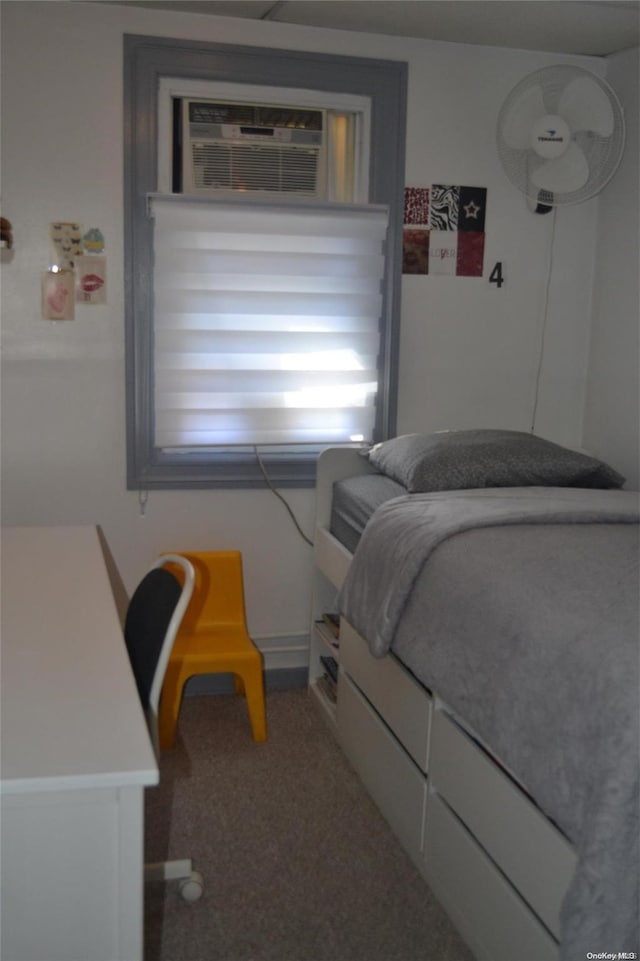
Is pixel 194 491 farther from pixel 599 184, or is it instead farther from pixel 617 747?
pixel 617 747

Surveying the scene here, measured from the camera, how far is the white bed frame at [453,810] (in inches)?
70.9

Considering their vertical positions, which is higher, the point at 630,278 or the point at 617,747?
the point at 630,278

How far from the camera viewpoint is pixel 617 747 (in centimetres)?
153

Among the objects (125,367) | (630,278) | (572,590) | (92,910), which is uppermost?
(630,278)

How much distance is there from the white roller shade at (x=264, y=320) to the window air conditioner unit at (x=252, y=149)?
10 cm

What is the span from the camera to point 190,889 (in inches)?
88.7

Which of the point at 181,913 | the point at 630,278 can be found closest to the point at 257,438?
the point at 630,278

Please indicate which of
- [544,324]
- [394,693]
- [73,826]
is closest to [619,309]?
[544,324]

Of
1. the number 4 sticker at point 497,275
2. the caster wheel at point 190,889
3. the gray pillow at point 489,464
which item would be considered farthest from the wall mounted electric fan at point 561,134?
the caster wheel at point 190,889

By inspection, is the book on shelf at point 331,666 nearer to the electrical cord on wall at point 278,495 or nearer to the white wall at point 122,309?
the white wall at point 122,309

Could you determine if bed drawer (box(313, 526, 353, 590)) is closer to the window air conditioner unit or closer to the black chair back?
the black chair back

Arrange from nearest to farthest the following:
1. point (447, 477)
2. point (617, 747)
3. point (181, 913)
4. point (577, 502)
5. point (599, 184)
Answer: point (617, 747) < point (181, 913) < point (577, 502) < point (447, 477) < point (599, 184)

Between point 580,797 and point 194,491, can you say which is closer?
point 580,797

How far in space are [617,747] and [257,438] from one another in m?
2.15
